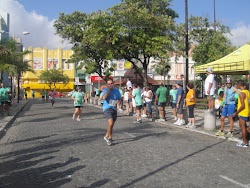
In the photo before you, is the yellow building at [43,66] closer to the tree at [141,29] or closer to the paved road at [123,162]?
the tree at [141,29]

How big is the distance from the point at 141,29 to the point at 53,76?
142 feet

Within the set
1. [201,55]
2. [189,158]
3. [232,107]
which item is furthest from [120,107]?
[189,158]

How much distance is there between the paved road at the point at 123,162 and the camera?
15.6ft

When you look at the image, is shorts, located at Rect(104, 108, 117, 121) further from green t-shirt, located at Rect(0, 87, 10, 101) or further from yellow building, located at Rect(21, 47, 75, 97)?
yellow building, located at Rect(21, 47, 75, 97)

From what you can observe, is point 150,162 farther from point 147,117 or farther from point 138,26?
point 138,26

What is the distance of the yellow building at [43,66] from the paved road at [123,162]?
54.1 meters

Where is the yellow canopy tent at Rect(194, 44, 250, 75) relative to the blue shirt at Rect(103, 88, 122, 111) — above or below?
above

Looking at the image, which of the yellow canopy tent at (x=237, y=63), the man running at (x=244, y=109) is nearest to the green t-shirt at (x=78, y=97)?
the yellow canopy tent at (x=237, y=63)

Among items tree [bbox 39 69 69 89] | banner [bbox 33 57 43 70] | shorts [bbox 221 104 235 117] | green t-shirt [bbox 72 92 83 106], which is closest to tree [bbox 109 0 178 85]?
green t-shirt [bbox 72 92 83 106]

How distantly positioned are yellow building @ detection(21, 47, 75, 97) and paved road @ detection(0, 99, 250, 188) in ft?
177

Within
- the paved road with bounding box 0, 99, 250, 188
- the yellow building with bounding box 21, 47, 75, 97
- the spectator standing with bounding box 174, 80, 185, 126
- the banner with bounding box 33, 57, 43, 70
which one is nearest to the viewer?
the paved road with bounding box 0, 99, 250, 188

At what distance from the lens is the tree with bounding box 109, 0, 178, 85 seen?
15.2 meters

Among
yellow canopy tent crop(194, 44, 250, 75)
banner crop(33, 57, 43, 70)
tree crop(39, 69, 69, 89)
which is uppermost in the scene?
banner crop(33, 57, 43, 70)

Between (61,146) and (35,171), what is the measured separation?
2196mm
